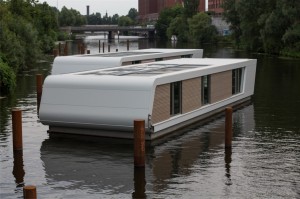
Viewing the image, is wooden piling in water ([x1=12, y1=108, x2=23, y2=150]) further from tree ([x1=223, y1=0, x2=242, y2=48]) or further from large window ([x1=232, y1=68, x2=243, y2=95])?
tree ([x1=223, y1=0, x2=242, y2=48])

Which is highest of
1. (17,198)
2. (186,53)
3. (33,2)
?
(33,2)

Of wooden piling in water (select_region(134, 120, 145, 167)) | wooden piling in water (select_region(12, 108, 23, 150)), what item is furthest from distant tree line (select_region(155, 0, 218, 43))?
wooden piling in water (select_region(134, 120, 145, 167))

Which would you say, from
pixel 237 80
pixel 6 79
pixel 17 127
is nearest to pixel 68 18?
pixel 6 79

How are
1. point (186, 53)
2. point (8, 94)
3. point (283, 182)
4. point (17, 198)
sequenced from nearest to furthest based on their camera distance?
point (17, 198)
point (283, 182)
point (8, 94)
point (186, 53)

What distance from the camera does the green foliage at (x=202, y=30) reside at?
12975 centimetres

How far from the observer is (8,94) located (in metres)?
36.3

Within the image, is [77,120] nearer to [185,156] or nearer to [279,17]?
[185,156]

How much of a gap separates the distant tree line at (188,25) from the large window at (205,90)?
335 ft

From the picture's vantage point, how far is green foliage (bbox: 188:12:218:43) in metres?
130

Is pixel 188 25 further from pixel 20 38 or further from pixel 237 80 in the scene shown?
pixel 237 80

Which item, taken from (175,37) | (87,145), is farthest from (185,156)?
(175,37)

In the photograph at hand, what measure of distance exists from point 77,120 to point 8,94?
15.0 m

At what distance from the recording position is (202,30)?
130 m

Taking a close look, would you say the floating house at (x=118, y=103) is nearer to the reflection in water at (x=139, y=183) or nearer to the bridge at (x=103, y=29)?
the reflection in water at (x=139, y=183)
